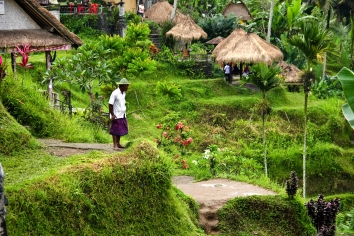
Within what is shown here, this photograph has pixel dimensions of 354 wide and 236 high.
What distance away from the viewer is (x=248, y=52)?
2358cm

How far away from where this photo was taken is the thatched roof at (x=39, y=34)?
1389cm

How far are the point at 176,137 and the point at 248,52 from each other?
8212 millimetres

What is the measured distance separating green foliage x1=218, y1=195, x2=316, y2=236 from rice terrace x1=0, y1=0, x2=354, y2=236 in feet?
0.06

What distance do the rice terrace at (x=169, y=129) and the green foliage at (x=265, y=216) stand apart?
0.02 meters

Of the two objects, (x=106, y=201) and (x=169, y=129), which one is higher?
(x=106, y=201)

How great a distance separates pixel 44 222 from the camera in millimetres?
7504

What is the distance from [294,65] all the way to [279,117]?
5089 millimetres

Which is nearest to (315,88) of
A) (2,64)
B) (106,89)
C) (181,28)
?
(181,28)

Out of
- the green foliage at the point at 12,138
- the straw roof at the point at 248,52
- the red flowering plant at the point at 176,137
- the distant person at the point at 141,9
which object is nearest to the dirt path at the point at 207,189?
the green foliage at the point at 12,138

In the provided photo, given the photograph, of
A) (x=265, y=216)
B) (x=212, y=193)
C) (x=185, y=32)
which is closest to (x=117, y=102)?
(x=212, y=193)

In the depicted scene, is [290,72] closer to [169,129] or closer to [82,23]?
[82,23]

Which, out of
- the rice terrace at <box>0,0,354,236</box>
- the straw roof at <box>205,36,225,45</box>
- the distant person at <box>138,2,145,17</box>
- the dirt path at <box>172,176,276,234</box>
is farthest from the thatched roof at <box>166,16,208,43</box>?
the dirt path at <box>172,176,276,234</box>

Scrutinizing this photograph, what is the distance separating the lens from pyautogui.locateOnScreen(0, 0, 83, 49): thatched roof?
1389 centimetres

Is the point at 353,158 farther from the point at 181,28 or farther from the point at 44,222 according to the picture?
the point at 44,222
